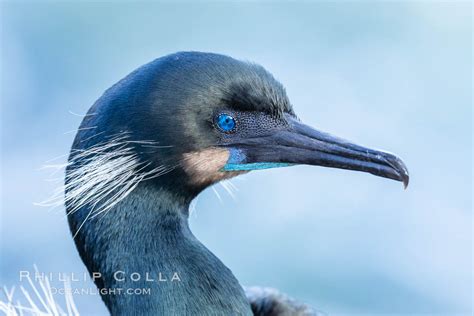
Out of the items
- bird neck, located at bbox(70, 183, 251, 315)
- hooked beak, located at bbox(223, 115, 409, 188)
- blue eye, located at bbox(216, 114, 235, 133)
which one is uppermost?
blue eye, located at bbox(216, 114, 235, 133)

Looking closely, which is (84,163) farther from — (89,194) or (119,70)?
(119,70)

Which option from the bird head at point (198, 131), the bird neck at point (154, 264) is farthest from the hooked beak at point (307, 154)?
the bird neck at point (154, 264)

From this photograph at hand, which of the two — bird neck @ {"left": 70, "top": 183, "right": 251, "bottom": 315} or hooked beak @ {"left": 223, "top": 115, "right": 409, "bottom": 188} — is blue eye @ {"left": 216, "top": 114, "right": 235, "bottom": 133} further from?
bird neck @ {"left": 70, "top": 183, "right": 251, "bottom": 315}

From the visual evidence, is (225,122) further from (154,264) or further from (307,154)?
(154,264)

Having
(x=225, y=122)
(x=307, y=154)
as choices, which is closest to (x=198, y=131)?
(x=225, y=122)

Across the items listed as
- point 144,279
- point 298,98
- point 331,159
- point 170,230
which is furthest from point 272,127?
point 298,98

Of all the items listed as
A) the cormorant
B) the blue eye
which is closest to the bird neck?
the cormorant
